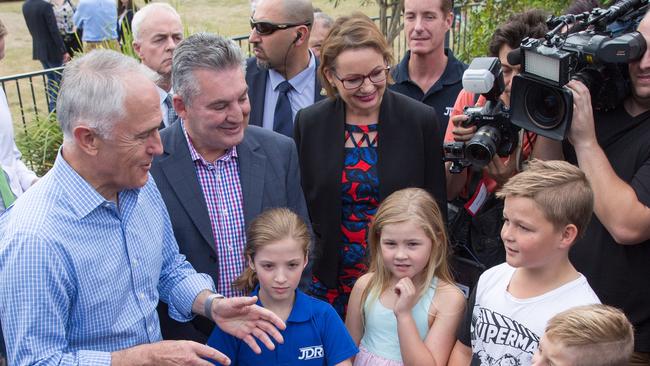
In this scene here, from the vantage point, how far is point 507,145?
3.03m

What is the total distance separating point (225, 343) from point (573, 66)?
1642mm

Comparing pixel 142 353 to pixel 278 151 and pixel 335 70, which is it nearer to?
pixel 278 151

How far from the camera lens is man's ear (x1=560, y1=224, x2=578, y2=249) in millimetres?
2459

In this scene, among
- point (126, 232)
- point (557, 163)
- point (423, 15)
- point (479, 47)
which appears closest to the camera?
point (126, 232)

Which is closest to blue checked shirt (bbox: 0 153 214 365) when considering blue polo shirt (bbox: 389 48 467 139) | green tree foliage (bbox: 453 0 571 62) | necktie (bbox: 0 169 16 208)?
necktie (bbox: 0 169 16 208)

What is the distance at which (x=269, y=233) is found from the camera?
2686 millimetres

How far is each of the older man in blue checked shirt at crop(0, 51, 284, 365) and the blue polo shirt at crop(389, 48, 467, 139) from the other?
1.91 metres

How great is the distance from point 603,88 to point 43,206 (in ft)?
6.62

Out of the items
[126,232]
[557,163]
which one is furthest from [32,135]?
[557,163]

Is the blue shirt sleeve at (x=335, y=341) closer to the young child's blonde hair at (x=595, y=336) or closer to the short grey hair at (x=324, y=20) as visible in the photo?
the young child's blonde hair at (x=595, y=336)

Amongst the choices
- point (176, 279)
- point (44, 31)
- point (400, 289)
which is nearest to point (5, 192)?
point (176, 279)

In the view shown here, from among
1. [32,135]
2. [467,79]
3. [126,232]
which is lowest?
[32,135]

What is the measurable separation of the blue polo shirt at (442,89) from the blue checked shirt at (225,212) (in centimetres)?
137

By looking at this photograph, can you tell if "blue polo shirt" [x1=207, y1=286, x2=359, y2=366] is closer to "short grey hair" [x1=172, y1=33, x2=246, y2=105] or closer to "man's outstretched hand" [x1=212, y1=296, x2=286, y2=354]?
"man's outstretched hand" [x1=212, y1=296, x2=286, y2=354]
